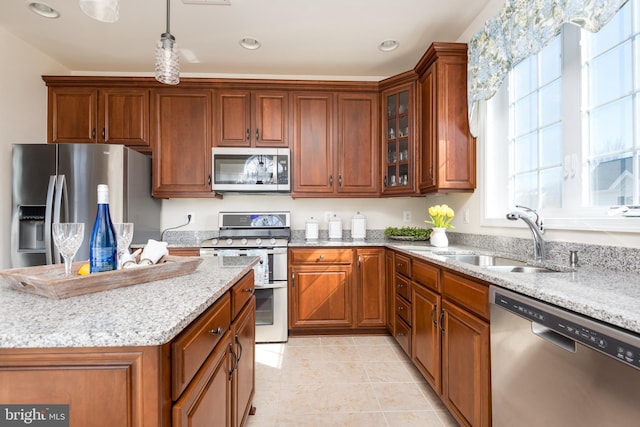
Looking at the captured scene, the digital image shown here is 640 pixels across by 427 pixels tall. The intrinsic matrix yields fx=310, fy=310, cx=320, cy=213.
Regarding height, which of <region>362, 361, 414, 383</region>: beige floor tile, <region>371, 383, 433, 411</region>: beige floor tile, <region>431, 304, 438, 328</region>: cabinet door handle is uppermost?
<region>431, 304, 438, 328</region>: cabinet door handle

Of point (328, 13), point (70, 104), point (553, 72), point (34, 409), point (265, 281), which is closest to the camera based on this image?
point (34, 409)

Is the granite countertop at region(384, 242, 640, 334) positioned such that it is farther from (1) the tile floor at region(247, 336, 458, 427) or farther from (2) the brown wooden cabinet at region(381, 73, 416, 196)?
(2) the brown wooden cabinet at region(381, 73, 416, 196)

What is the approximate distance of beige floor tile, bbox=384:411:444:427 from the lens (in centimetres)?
169

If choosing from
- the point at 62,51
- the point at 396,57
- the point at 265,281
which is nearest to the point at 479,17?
the point at 396,57

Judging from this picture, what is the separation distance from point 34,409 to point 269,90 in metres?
2.91

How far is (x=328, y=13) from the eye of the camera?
2.33m

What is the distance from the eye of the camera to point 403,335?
242 cm

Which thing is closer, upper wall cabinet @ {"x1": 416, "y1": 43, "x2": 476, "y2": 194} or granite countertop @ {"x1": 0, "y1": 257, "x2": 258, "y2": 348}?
granite countertop @ {"x1": 0, "y1": 257, "x2": 258, "y2": 348}

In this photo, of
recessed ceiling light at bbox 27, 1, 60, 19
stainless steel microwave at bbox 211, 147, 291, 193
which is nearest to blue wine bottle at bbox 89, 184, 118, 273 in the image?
stainless steel microwave at bbox 211, 147, 291, 193

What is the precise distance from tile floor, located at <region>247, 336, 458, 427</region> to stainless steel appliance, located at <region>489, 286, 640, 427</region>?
693 mm

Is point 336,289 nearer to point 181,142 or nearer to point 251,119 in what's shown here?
point 251,119

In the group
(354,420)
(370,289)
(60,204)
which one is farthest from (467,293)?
(60,204)

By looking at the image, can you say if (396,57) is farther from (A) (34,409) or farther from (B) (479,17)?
(A) (34,409)

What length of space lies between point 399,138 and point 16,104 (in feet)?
11.0
